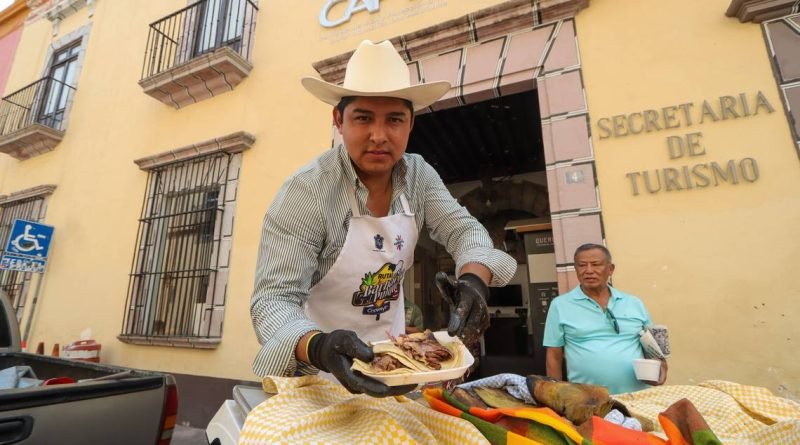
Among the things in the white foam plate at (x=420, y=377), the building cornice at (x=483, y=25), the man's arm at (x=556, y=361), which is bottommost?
the man's arm at (x=556, y=361)

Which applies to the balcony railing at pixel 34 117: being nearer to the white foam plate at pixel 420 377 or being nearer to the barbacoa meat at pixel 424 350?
the barbacoa meat at pixel 424 350

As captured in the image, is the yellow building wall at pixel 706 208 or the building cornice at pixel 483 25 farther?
the building cornice at pixel 483 25

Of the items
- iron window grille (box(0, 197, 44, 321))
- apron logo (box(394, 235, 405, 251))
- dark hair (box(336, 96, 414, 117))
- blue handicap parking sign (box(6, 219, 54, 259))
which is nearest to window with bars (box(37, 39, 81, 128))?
iron window grille (box(0, 197, 44, 321))

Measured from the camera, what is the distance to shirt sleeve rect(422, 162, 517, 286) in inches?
58.2

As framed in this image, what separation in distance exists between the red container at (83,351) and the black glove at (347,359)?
6.03 meters

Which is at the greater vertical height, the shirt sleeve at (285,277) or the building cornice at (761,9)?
the building cornice at (761,9)

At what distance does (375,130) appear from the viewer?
1428 mm

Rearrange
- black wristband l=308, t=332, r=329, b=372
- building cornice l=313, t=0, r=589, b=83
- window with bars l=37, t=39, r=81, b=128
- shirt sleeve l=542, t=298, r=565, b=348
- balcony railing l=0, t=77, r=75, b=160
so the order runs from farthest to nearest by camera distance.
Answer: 1. window with bars l=37, t=39, r=81, b=128
2. balcony railing l=0, t=77, r=75, b=160
3. building cornice l=313, t=0, r=589, b=83
4. shirt sleeve l=542, t=298, r=565, b=348
5. black wristband l=308, t=332, r=329, b=372

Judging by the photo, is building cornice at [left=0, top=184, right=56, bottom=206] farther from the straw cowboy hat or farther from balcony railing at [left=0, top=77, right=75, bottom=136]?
the straw cowboy hat

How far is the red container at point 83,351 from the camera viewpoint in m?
5.25

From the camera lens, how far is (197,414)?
4.55 meters

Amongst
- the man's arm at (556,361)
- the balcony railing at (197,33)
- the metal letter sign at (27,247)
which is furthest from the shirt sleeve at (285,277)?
the metal letter sign at (27,247)

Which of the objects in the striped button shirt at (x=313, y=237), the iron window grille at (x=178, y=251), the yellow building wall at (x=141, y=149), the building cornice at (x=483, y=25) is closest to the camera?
the striped button shirt at (x=313, y=237)

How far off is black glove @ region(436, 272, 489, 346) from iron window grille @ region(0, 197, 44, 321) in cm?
845
